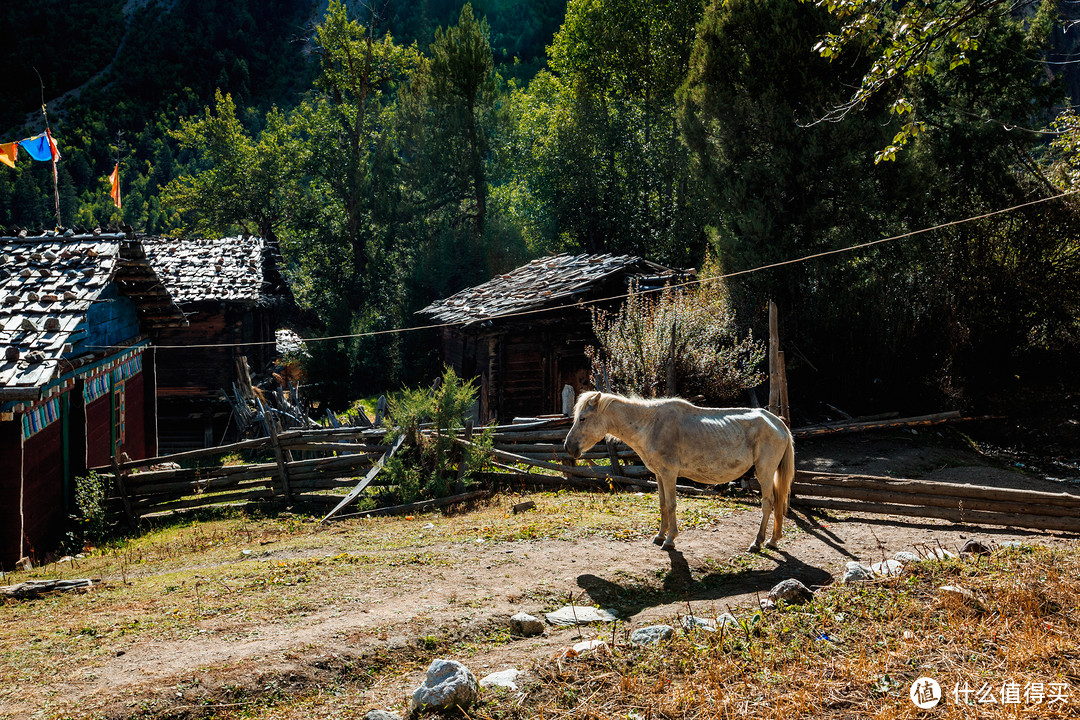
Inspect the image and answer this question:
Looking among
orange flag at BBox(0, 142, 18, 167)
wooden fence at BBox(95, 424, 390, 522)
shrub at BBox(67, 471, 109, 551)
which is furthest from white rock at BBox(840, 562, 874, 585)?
orange flag at BBox(0, 142, 18, 167)

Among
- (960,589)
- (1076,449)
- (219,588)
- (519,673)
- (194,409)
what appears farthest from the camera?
(194,409)

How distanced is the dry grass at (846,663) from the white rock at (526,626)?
0.81 m

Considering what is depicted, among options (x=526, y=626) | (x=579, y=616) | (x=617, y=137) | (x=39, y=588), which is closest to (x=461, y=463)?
(x=39, y=588)

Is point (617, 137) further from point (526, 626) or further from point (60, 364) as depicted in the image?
point (526, 626)

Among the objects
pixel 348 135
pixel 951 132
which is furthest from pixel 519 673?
pixel 348 135

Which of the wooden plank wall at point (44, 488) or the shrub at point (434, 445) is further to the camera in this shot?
the shrub at point (434, 445)

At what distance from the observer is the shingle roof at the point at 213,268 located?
23.7 m

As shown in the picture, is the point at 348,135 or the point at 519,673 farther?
the point at 348,135

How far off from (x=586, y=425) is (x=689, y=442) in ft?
3.93

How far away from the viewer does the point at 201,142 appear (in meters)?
43.7

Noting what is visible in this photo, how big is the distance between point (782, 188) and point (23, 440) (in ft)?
55.0

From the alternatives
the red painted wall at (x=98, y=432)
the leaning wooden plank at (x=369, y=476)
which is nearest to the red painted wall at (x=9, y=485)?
the red painted wall at (x=98, y=432)

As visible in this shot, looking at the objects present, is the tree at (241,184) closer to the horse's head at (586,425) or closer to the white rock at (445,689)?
the horse's head at (586,425)

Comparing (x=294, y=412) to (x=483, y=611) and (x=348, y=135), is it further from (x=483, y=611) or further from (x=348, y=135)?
(x=348, y=135)
